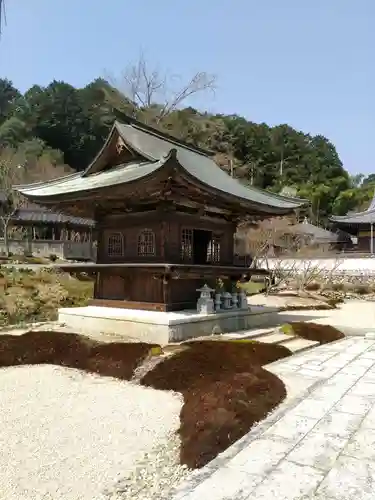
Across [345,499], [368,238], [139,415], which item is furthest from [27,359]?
[368,238]

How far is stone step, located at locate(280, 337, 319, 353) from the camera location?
11.0 meters

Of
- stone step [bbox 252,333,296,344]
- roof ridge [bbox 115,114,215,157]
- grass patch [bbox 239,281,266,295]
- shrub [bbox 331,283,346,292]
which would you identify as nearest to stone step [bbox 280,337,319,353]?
stone step [bbox 252,333,296,344]

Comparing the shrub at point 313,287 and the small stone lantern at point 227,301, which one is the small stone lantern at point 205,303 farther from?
the shrub at point 313,287

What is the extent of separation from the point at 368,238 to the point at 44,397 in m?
41.5

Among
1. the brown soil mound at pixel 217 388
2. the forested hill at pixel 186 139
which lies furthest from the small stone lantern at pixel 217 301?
the forested hill at pixel 186 139

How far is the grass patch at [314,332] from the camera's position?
12.6 m

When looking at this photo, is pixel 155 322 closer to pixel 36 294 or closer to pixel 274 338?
pixel 274 338

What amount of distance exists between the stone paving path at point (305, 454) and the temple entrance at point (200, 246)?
23.7 feet

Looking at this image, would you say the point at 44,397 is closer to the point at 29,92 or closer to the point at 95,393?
the point at 95,393

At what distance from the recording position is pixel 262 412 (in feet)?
20.2

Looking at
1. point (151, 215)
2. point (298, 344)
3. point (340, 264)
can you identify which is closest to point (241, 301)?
point (298, 344)

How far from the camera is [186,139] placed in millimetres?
45906

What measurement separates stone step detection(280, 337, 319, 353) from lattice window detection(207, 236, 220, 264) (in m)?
3.80

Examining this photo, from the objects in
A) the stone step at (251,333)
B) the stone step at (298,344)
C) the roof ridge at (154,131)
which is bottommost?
the stone step at (298,344)
